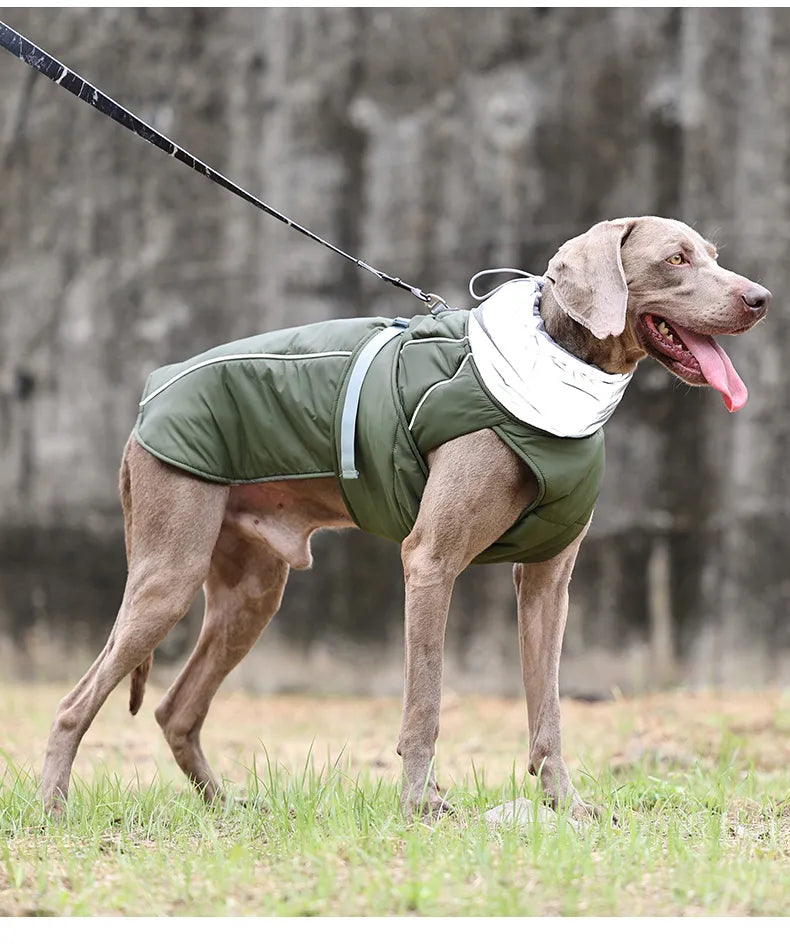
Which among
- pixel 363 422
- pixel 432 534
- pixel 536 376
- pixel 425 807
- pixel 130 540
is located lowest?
pixel 425 807

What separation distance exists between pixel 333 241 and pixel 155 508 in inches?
191

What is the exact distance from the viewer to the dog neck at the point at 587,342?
169 inches

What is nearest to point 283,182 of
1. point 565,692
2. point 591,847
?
point 565,692

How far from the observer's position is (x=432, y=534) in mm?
4199

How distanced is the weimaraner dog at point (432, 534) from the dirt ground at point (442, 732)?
4.64 feet

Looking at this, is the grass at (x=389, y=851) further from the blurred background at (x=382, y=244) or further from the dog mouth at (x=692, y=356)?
the blurred background at (x=382, y=244)

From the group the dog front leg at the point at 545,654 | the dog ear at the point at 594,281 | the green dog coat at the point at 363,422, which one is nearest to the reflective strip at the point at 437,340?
the green dog coat at the point at 363,422

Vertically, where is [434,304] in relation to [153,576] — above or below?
above

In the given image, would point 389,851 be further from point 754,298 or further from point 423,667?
point 754,298

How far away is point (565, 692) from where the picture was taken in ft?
27.7

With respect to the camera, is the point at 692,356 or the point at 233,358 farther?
the point at 233,358

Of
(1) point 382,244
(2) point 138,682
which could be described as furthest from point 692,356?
(1) point 382,244

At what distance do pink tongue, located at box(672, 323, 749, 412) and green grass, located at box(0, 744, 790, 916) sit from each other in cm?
142

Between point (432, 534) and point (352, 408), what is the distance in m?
0.57
